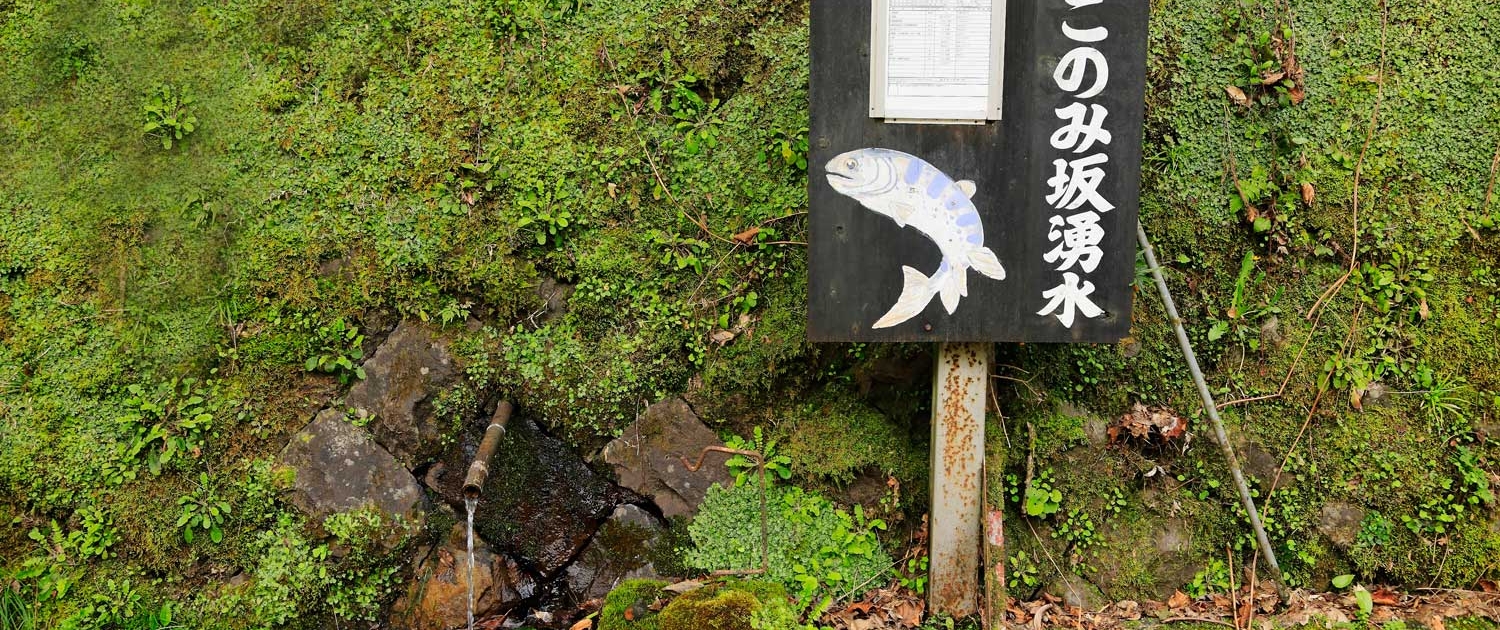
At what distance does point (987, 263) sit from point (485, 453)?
292 centimetres

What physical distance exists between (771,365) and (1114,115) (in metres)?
2.20

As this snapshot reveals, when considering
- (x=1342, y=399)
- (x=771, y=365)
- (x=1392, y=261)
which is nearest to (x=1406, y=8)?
(x=1392, y=261)

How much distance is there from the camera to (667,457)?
491 cm

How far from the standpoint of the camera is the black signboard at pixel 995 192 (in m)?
3.77

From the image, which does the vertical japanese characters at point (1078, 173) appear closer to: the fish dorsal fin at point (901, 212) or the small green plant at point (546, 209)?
the fish dorsal fin at point (901, 212)

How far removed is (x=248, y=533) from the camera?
4.71 m

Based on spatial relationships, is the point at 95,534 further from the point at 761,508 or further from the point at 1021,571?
the point at 1021,571

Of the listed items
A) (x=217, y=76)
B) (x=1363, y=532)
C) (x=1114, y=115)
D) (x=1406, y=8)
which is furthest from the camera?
(x=217, y=76)

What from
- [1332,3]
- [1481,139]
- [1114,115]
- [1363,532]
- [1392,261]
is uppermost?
[1332,3]

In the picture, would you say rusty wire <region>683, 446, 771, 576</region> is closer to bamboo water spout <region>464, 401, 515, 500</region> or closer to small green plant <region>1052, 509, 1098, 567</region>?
bamboo water spout <region>464, 401, 515, 500</region>

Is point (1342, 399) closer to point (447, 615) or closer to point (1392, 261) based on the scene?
point (1392, 261)

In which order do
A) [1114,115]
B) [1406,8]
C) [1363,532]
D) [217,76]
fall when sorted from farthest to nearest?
[217,76] → [1406,8] → [1363,532] → [1114,115]

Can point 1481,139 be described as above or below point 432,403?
above

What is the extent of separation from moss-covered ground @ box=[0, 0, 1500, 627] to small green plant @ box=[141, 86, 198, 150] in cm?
3
